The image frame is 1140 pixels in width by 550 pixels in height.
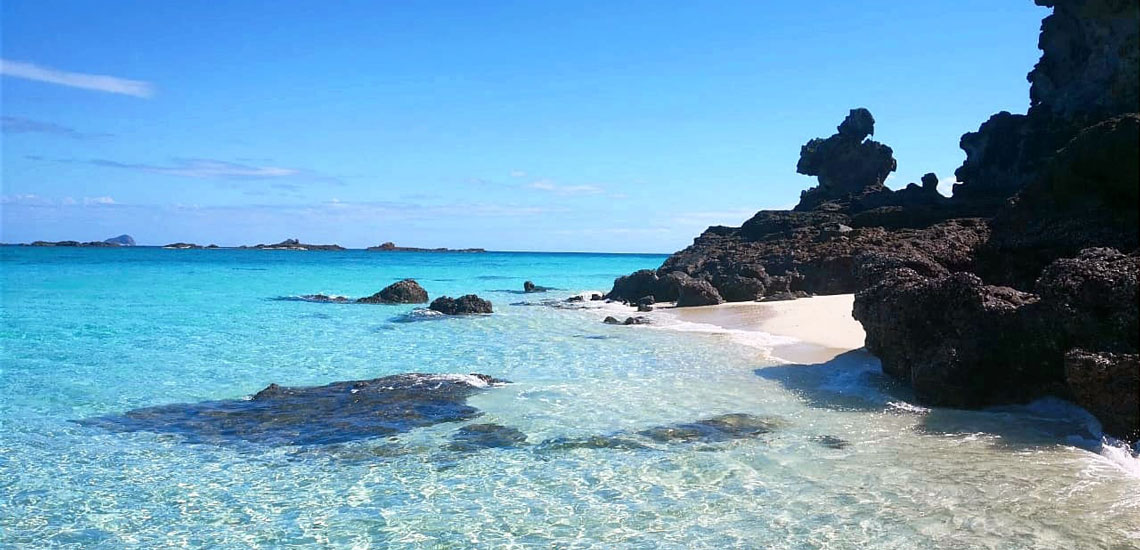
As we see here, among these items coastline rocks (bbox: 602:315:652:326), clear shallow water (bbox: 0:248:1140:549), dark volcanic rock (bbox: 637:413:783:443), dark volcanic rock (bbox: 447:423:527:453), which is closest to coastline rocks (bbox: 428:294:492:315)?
coastline rocks (bbox: 602:315:652:326)

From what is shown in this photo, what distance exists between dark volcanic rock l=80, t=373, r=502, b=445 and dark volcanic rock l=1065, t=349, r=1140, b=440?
7.19m

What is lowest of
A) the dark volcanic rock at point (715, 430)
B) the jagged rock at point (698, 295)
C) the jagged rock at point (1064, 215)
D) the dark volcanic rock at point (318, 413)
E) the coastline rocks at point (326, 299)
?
the dark volcanic rock at point (318, 413)

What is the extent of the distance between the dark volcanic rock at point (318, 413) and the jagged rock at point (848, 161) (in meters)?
43.3

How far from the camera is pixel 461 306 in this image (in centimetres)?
2770

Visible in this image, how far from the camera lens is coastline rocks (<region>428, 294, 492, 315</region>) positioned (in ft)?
90.2

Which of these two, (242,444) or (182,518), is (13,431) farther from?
(182,518)

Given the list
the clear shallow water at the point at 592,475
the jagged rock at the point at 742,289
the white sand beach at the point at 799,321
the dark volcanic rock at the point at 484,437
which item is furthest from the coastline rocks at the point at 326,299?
the dark volcanic rock at the point at 484,437

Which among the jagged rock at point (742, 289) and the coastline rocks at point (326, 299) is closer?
the jagged rock at point (742, 289)

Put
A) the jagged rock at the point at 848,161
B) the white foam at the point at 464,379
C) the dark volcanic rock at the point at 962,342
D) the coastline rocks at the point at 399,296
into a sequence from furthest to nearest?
the jagged rock at the point at 848,161
the coastline rocks at the point at 399,296
the white foam at the point at 464,379
the dark volcanic rock at the point at 962,342

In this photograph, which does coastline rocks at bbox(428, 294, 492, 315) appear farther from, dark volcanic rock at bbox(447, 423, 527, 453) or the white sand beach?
dark volcanic rock at bbox(447, 423, 527, 453)

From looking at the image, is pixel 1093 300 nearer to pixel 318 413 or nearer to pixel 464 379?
pixel 464 379

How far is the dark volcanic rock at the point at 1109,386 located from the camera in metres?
7.88

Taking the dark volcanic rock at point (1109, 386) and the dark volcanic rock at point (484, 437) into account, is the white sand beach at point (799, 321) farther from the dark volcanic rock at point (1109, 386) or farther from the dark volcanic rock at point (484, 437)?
the dark volcanic rock at point (484, 437)

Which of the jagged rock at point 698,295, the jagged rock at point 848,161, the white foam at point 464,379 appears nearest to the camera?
the white foam at point 464,379
